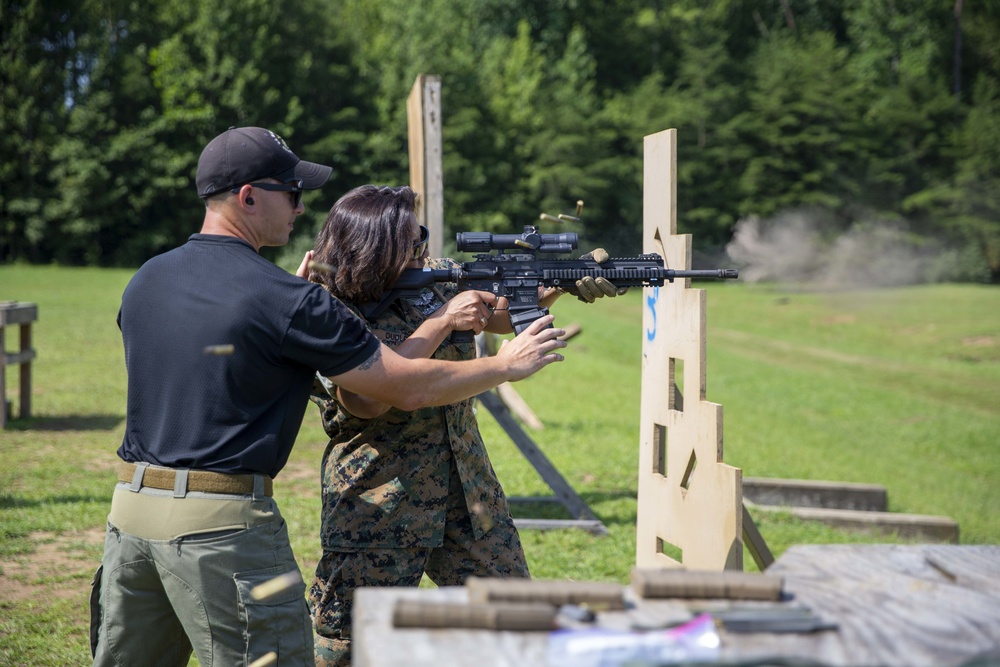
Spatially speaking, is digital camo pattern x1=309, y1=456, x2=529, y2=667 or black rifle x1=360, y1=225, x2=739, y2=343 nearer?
digital camo pattern x1=309, y1=456, x2=529, y2=667

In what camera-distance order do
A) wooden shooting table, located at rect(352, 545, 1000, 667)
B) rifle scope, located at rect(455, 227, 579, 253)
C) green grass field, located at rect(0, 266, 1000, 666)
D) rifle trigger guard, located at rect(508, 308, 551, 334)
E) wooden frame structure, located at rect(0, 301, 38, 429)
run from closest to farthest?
wooden shooting table, located at rect(352, 545, 1000, 667) < rifle scope, located at rect(455, 227, 579, 253) < rifle trigger guard, located at rect(508, 308, 551, 334) < green grass field, located at rect(0, 266, 1000, 666) < wooden frame structure, located at rect(0, 301, 38, 429)

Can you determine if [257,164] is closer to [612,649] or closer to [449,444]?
[449,444]

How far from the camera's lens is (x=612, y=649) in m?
1.51

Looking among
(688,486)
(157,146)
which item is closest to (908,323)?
(688,486)

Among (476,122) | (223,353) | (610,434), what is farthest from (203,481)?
(476,122)

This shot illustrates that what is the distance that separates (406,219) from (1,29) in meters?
41.6

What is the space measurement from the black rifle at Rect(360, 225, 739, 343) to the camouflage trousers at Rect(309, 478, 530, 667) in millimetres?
823

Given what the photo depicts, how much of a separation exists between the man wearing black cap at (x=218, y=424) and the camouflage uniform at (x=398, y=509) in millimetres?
521

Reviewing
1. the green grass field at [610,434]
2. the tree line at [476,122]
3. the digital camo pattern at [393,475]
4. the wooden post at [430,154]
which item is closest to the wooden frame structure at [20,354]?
the green grass field at [610,434]

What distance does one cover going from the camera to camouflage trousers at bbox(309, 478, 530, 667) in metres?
3.21

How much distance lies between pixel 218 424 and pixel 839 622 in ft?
5.53

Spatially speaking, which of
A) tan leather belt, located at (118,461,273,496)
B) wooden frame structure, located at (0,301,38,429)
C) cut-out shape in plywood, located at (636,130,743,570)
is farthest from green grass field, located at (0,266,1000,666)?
tan leather belt, located at (118,461,273,496)

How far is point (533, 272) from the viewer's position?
3.68 meters

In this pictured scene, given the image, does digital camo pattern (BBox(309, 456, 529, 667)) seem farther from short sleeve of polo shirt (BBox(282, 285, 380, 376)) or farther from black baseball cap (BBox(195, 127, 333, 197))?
black baseball cap (BBox(195, 127, 333, 197))
